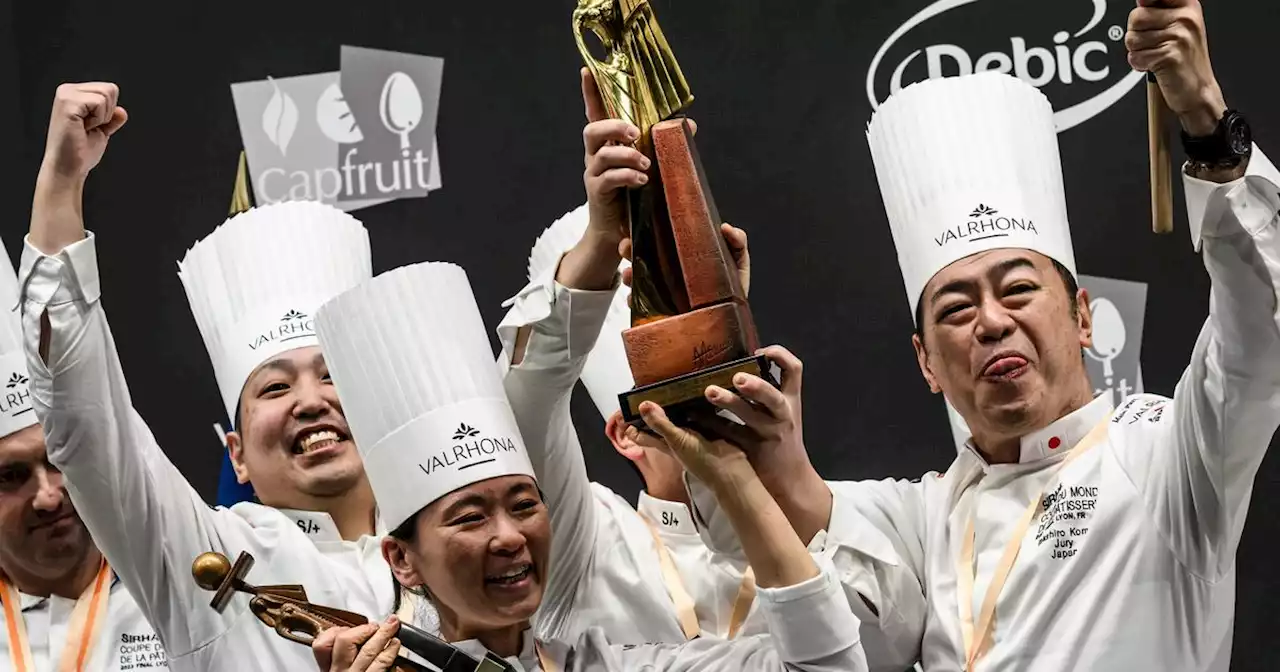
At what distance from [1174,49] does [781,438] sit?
23.1 inches

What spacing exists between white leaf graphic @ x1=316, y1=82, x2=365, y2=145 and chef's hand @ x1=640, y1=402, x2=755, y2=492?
1881 mm

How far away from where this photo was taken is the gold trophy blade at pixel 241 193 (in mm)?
3516

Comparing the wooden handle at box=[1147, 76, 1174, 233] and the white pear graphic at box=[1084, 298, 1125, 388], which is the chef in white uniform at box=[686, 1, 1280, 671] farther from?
the white pear graphic at box=[1084, 298, 1125, 388]

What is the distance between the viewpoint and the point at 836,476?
10.7 feet

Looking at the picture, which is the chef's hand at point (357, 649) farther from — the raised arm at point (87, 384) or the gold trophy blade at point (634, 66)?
the gold trophy blade at point (634, 66)

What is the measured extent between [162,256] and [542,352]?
1661 millimetres

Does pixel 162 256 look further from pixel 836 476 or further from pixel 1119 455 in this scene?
pixel 1119 455

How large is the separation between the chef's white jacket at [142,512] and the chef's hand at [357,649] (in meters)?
0.45

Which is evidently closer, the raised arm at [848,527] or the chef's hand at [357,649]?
the chef's hand at [357,649]

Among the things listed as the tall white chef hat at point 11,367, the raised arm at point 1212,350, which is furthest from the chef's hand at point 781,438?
the tall white chef hat at point 11,367

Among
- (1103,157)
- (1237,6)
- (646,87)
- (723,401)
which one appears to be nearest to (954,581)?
(723,401)

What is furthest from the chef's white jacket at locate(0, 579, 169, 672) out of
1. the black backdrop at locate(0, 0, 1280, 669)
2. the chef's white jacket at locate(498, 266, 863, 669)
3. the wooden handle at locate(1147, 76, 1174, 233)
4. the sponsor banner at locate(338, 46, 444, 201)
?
the wooden handle at locate(1147, 76, 1174, 233)

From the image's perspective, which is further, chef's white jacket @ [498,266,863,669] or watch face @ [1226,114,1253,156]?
chef's white jacket @ [498,266,863,669]

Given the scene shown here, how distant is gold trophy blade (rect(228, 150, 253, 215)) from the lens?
3516 mm
